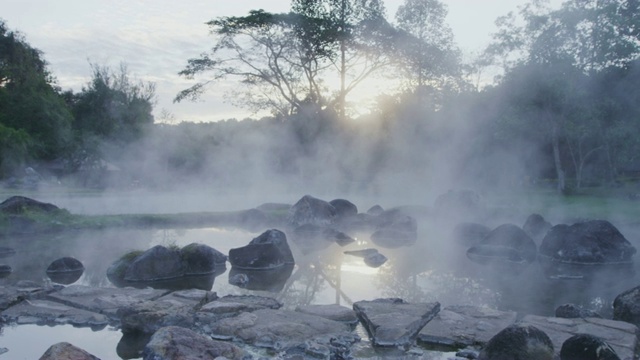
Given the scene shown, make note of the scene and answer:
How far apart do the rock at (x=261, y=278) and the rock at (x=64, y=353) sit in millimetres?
2861

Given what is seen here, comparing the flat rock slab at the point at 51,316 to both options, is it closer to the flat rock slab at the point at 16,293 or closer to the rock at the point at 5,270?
the flat rock slab at the point at 16,293

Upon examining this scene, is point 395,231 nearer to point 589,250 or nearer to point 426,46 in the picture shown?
point 589,250

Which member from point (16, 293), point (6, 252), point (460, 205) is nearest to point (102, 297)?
point (16, 293)

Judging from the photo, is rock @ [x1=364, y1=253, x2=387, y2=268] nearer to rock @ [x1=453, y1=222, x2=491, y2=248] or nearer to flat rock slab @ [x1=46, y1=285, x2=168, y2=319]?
rock @ [x1=453, y1=222, x2=491, y2=248]

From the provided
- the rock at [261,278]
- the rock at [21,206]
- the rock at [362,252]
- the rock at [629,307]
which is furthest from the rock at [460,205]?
the rock at [21,206]

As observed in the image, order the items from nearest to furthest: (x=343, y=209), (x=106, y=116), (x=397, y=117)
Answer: (x=343, y=209), (x=397, y=117), (x=106, y=116)

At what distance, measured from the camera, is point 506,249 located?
8.59m

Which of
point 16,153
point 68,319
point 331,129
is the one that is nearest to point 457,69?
point 331,129

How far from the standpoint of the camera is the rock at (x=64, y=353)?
3377 mm

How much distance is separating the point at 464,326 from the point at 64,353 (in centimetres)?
294

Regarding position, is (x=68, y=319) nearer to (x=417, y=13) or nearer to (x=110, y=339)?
(x=110, y=339)

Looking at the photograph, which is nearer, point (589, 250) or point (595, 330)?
point (595, 330)

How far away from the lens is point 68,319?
4.70 meters

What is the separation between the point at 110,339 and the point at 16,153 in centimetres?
2218
